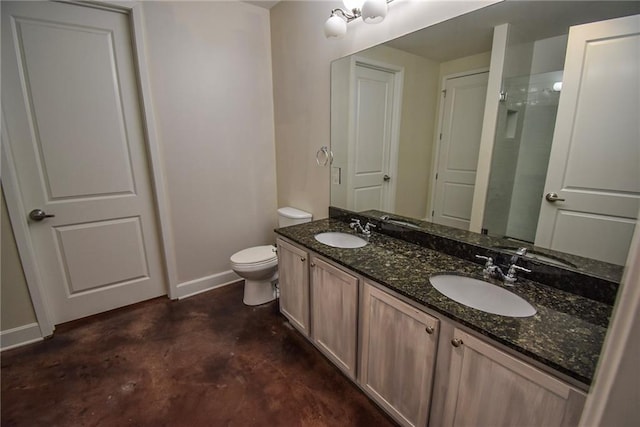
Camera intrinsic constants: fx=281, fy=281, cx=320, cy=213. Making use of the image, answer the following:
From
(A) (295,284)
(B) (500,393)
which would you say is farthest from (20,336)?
(B) (500,393)

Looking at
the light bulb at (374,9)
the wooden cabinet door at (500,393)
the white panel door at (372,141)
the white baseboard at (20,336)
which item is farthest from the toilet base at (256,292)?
the light bulb at (374,9)

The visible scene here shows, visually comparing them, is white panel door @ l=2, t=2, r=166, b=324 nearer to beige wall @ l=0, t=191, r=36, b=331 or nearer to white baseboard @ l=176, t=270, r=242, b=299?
beige wall @ l=0, t=191, r=36, b=331

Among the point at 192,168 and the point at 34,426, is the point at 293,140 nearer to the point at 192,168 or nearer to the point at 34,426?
the point at 192,168

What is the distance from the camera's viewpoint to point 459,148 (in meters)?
1.54

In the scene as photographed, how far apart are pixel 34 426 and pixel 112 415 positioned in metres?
0.36

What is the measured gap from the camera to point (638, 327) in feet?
1.21

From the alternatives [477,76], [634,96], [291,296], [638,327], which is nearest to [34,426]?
[291,296]

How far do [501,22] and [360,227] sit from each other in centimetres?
132

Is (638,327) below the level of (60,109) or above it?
below

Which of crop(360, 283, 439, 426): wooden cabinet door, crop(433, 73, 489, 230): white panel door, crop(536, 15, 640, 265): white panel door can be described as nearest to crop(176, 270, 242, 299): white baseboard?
crop(360, 283, 439, 426): wooden cabinet door

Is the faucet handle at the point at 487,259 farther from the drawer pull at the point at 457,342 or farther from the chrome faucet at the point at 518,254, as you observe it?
the drawer pull at the point at 457,342

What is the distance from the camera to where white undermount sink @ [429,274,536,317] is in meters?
1.14

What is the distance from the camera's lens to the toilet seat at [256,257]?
227cm

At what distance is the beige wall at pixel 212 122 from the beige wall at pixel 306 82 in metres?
0.15
